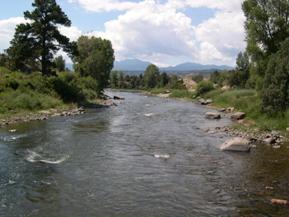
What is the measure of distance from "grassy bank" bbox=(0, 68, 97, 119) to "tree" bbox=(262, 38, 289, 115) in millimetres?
22401

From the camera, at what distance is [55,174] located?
19750 millimetres

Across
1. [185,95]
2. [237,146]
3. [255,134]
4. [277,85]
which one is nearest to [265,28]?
[277,85]

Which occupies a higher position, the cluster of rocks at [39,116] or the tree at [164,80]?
the tree at [164,80]

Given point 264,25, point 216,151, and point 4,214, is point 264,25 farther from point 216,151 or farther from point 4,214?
point 4,214

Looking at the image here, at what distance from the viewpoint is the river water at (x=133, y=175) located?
1544cm

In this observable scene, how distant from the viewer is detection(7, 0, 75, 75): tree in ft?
178

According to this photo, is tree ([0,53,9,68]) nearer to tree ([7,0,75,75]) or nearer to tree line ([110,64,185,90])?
tree ([7,0,75,75])

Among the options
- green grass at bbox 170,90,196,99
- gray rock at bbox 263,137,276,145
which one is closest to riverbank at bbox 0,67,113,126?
gray rock at bbox 263,137,276,145

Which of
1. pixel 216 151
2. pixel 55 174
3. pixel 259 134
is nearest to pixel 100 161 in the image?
pixel 55 174

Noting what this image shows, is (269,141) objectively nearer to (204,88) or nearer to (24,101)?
(24,101)

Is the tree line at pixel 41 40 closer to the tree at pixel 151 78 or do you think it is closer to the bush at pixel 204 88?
the bush at pixel 204 88

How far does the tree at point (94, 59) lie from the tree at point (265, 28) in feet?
124

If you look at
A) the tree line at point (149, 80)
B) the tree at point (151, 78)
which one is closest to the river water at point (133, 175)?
the tree line at point (149, 80)

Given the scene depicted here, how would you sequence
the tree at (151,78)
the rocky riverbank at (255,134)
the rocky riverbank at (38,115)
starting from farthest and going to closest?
the tree at (151,78) → the rocky riverbank at (38,115) → the rocky riverbank at (255,134)
